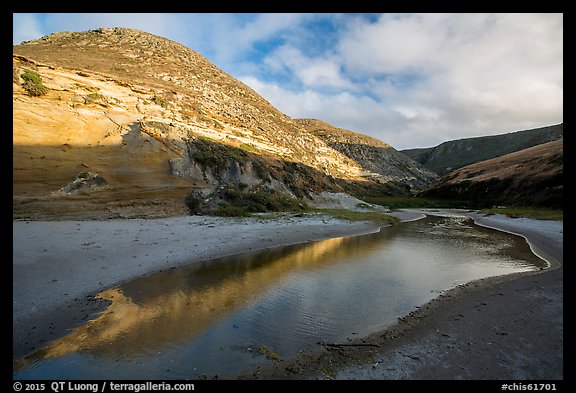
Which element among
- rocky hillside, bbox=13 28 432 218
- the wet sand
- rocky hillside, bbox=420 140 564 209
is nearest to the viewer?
the wet sand

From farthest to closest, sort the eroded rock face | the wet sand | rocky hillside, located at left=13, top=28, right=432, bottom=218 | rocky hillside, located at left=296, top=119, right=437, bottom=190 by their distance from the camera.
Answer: rocky hillside, located at left=296, top=119, right=437, bottom=190 → rocky hillside, located at left=13, top=28, right=432, bottom=218 → the eroded rock face → the wet sand

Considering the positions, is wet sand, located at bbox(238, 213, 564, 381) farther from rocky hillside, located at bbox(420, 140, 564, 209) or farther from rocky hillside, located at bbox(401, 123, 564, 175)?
rocky hillside, located at bbox(401, 123, 564, 175)

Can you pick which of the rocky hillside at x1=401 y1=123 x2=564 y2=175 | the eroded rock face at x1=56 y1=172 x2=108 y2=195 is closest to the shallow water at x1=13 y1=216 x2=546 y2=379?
the eroded rock face at x1=56 y1=172 x2=108 y2=195

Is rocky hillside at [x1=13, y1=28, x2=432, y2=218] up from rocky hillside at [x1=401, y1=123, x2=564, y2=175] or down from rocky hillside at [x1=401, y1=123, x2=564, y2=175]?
down

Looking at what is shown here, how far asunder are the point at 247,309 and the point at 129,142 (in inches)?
880

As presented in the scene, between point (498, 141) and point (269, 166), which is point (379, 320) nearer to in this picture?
point (269, 166)

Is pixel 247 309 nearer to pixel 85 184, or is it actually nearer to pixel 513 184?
pixel 85 184

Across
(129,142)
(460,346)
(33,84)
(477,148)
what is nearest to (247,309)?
(460,346)

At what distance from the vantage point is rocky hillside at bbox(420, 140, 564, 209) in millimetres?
35878

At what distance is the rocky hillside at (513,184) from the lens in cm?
3588

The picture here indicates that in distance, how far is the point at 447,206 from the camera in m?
53.3

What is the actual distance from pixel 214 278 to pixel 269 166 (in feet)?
82.3

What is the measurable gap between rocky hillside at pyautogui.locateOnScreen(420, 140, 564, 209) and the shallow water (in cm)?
2876
